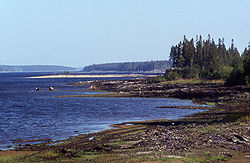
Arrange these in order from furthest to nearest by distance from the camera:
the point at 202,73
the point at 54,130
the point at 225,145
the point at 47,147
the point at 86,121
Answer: the point at 202,73 → the point at 86,121 → the point at 54,130 → the point at 47,147 → the point at 225,145

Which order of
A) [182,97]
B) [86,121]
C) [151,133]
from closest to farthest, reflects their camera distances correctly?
1. [151,133]
2. [86,121]
3. [182,97]

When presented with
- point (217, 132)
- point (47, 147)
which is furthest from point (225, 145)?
point (47, 147)

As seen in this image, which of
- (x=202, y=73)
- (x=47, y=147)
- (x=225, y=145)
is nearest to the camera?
(x=225, y=145)

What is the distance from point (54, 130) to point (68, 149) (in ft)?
36.5

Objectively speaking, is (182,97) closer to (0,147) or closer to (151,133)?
(151,133)

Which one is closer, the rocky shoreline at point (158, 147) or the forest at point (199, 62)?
the rocky shoreline at point (158, 147)

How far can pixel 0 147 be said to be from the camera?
1007 inches

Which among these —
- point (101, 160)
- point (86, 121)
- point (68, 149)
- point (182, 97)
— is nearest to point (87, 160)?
point (101, 160)

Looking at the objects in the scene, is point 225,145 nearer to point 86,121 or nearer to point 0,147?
point 0,147

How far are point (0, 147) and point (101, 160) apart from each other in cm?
1017

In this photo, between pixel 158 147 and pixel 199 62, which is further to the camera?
pixel 199 62

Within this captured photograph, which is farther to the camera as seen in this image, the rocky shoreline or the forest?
the forest

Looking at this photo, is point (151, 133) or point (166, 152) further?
point (151, 133)

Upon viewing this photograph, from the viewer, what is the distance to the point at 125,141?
24188 mm
